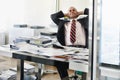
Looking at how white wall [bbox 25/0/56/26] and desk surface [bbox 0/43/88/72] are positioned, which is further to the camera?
white wall [bbox 25/0/56/26]

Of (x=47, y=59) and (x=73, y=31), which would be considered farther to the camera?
(x=73, y=31)

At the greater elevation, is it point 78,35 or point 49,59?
point 78,35

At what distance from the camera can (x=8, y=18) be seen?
509 cm

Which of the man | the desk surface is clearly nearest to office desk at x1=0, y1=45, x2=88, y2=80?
the desk surface

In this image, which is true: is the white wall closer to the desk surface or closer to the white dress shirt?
the white dress shirt

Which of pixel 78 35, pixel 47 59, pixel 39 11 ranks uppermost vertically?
pixel 39 11

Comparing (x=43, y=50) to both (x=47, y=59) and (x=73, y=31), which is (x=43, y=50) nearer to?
(x=47, y=59)

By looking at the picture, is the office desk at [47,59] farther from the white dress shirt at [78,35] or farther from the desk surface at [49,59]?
the white dress shirt at [78,35]

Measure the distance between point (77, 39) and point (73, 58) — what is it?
1.73 feet

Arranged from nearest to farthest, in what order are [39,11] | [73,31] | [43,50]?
[43,50] < [73,31] < [39,11]

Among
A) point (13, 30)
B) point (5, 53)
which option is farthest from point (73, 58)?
point (13, 30)

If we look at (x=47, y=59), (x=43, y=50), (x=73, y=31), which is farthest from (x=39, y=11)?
(x=47, y=59)

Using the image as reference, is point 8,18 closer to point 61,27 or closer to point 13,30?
point 13,30

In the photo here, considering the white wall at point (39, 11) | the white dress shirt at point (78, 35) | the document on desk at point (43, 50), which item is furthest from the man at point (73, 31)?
the white wall at point (39, 11)
